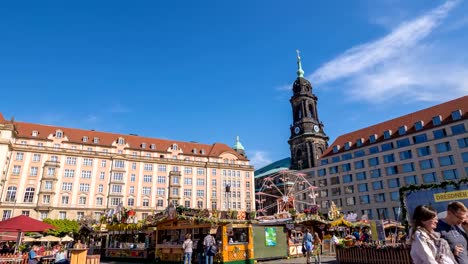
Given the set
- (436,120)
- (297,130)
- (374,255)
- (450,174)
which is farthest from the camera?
(297,130)

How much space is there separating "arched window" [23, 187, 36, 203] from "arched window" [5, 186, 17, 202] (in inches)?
61.3

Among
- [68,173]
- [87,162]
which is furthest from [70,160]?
[87,162]

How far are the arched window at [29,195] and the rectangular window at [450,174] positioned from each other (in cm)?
7074

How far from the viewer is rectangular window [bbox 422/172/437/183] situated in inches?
2056

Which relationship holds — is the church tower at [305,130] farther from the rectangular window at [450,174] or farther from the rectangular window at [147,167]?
the rectangular window at [147,167]

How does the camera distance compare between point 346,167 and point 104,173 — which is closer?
point 104,173

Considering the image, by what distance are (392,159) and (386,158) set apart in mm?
1227

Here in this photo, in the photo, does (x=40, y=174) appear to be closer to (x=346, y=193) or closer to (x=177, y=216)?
(x=177, y=216)

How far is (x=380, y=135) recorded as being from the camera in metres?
63.2

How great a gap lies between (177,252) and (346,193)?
173 feet

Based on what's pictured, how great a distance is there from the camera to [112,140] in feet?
208

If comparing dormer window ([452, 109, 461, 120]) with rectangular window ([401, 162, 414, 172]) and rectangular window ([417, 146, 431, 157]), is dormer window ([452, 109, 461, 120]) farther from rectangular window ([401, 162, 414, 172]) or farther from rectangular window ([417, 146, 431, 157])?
rectangular window ([401, 162, 414, 172])

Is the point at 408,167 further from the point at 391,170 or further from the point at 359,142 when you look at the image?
the point at 359,142

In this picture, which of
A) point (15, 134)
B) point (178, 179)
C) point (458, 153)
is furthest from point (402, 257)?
point (15, 134)
